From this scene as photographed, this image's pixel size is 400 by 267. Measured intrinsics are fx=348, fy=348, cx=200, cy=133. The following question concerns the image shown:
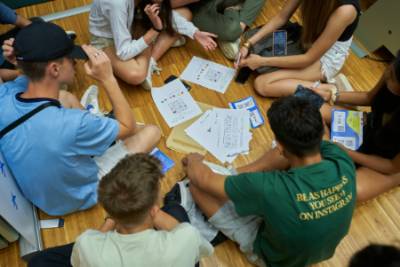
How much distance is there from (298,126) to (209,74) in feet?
4.05

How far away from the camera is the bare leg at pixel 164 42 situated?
2.36 meters

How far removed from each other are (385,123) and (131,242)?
4.02 ft

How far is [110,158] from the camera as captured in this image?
1721mm

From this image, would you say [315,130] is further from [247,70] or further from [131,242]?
[247,70]

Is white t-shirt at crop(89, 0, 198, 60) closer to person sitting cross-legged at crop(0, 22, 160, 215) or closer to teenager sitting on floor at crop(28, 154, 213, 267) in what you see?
person sitting cross-legged at crop(0, 22, 160, 215)

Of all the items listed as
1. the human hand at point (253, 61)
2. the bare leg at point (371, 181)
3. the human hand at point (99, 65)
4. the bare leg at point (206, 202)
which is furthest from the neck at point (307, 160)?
the human hand at point (253, 61)

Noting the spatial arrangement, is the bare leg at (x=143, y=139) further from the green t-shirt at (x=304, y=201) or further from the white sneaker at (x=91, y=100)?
the green t-shirt at (x=304, y=201)

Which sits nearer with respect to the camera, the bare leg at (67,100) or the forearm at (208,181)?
the forearm at (208,181)

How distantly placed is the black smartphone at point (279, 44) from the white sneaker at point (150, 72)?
2.50ft

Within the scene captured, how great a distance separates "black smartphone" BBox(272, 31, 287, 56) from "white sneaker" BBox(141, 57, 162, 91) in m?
0.76

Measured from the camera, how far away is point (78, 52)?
88.7 inches

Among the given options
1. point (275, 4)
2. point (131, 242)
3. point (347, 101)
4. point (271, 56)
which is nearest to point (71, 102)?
point (131, 242)

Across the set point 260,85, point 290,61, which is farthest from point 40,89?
point 290,61

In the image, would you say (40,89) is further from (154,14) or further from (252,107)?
(252,107)
